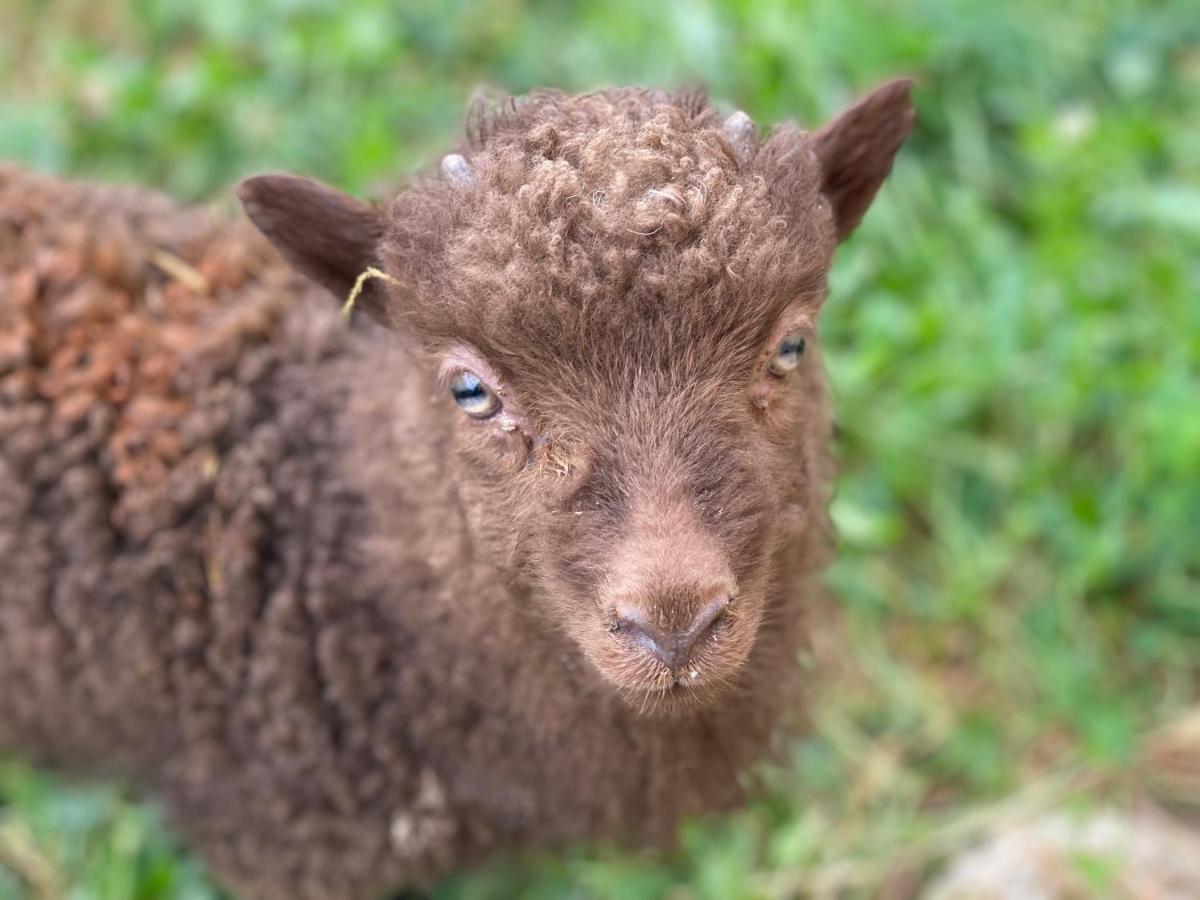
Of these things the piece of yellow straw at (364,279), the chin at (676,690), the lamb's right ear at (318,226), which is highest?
the lamb's right ear at (318,226)

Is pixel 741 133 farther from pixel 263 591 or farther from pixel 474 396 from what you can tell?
pixel 263 591

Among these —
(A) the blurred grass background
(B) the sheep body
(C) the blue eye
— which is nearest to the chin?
(B) the sheep body

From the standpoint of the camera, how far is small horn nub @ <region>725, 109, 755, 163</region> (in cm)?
239

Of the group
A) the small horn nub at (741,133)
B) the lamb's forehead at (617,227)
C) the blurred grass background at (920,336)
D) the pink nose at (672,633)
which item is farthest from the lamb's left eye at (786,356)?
the blurred grass background at (920,336)

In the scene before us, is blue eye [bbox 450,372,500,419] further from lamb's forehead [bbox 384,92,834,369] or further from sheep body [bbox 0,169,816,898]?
sheep body [bbox 0,169,816,898]

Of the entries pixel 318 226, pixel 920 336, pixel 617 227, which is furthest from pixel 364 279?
pixel 920 336

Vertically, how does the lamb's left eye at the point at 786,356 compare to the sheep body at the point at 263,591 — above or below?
above

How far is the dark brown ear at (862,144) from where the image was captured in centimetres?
263

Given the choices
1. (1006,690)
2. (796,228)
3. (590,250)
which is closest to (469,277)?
(590,250)

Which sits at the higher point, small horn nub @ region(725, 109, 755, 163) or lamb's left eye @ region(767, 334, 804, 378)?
small horn nub @ region(725, 109, 755, 163)

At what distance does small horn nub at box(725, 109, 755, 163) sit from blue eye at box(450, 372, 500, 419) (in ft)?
2.20

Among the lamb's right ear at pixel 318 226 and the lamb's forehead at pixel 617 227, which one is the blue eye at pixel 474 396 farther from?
the lamb's right ear at pixel 318 226

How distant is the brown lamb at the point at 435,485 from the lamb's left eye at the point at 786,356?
0.01 metres

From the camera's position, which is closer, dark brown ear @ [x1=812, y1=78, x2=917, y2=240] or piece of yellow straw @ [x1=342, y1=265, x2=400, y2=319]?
piece of yellow straw @ [x1=342, y1=265, x2=400, y2=319]
